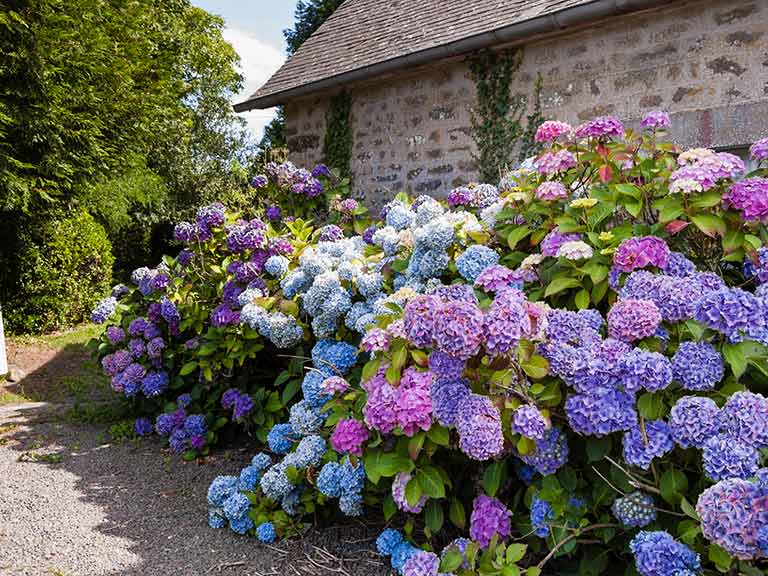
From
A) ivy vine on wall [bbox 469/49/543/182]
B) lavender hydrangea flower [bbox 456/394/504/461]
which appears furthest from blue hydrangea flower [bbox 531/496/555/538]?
ivy vine on wall [bbox 469/49/543/182]

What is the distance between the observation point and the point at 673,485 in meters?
2.04

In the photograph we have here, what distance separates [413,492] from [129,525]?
1775mm

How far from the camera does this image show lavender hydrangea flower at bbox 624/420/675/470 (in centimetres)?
199

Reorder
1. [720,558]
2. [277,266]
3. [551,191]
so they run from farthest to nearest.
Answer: [277,266]
[551,191]
[720,558]

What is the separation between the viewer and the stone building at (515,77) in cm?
461

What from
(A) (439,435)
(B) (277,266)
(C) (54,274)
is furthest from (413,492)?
(C) (54,274)

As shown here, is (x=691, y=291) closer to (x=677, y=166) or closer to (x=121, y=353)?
(x=677, y=166)

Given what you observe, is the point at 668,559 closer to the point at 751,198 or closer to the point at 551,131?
the point at 751,198

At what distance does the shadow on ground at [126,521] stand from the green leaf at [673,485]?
4.09ft

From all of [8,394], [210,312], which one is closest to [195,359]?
[210,312]

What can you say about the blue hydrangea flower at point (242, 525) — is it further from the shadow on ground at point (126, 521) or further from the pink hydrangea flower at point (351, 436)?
the pink hydrangea flower at point (351, 436)

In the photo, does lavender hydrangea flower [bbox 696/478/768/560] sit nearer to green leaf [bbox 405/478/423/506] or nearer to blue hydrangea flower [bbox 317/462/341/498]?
green leaf [bbox 405/478/423/506]

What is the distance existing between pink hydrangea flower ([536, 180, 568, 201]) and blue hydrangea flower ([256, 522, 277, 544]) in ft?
6.34

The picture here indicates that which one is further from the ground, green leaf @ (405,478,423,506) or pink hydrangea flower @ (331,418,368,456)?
pink hydrangea flower @ (331,418,368,456)
